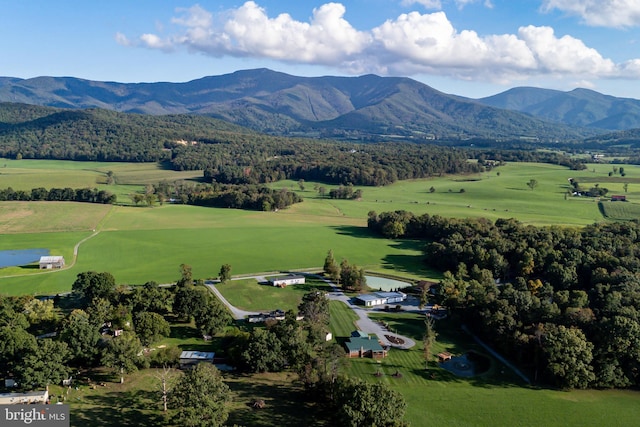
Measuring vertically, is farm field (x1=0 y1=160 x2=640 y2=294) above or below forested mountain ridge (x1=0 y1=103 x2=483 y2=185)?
below

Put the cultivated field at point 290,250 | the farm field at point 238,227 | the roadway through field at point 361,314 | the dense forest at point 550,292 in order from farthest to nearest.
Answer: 1. the farm field at point 238,227
2. the roadway through field at point 361,314
3. the dense forest at point 550,292
4. the cultivated field at point 290,250

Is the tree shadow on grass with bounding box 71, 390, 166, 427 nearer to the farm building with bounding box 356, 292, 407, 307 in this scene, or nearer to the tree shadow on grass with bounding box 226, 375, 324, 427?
the tree shadow on grass with bounding box 226, 375, 324, 427

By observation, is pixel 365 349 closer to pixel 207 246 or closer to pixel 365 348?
pixel 365 348

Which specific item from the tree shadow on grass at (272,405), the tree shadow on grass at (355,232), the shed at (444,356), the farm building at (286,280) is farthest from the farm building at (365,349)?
the tree shadow on grass at (355,232)

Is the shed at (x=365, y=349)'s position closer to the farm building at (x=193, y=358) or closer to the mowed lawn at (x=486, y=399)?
the mowed lawn at (x=486, y=399)

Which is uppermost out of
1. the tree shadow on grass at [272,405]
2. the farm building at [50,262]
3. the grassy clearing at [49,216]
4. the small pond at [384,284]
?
the grassy clearing at [49,216]

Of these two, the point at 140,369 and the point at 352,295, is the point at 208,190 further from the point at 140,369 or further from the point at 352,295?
the point at 140,369

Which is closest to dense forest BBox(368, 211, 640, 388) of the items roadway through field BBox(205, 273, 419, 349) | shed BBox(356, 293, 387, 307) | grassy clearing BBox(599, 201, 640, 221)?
shed BBox(356, 293, 387, 307)
